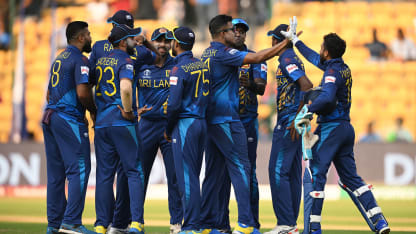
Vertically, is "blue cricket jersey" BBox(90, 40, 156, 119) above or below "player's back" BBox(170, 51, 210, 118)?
above

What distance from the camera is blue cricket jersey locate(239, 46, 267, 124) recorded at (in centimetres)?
816

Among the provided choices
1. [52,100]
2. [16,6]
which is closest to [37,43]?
[16,6]

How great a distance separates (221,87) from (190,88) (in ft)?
1.36

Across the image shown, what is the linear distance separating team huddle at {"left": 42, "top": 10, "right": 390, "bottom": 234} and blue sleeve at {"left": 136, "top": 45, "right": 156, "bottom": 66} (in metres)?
0.34

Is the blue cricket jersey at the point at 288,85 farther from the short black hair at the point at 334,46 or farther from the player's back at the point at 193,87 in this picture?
the player's back at the point at 193,87

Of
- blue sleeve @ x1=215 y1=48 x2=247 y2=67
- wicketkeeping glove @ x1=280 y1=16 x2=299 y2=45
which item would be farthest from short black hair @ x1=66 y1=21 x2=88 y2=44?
wicketkeeping glove @ x1=280 y1=16 x2=299 y2=45

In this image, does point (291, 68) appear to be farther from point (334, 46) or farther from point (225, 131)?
point (225, 131)

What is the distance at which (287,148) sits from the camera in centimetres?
778

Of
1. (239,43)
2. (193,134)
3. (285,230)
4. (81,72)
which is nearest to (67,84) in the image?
(81,72)

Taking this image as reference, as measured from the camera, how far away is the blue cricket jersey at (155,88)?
8102mm

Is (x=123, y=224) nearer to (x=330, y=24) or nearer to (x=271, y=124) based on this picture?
(x=271, y=124)

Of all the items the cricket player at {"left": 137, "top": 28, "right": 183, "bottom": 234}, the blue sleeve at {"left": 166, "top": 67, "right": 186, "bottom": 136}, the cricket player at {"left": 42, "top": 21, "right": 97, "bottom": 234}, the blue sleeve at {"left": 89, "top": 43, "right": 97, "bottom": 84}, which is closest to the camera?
the blue sleeve at {"left": 166, "top": 67, "right": 186, "bottom": 136}

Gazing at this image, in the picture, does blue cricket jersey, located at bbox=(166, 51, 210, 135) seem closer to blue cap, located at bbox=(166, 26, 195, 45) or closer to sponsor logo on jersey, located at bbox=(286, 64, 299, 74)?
blue cap, located at bbox=(166, 26, 195, 45)

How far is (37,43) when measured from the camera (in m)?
20.9
